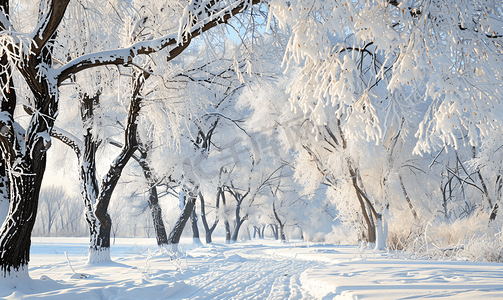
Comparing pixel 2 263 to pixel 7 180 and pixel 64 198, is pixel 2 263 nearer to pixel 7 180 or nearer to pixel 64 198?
pixel 7 180

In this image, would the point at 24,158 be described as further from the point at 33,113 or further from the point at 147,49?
the point at 147,49

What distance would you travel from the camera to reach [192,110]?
9.20 meters

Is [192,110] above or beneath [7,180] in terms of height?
above

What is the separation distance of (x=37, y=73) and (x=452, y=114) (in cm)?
647

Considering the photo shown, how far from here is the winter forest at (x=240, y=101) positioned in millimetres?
4664

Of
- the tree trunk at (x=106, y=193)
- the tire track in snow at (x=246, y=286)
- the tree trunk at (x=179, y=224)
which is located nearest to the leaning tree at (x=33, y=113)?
the tire track in snow at (x=246, y=286)

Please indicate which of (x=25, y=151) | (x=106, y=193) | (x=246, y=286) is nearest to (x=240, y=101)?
(x=106, y=193)

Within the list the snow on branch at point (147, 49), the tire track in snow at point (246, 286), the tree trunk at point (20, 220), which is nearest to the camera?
the snow on branch at point (147, 49)

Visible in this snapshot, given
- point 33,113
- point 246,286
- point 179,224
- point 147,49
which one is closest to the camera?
point 147,49

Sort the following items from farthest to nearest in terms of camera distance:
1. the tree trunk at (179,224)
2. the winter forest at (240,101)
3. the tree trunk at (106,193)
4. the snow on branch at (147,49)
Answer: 1. the tree trunk at (179,224)
2. the tree trunk at (106,193)
3. the snow on branch at (147,49)
4. the winter forest at (240,101)

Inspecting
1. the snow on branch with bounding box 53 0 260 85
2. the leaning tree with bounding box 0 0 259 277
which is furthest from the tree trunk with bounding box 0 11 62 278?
the snow on branch with bounding box 53 0 260 85

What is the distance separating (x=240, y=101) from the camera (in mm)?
18672

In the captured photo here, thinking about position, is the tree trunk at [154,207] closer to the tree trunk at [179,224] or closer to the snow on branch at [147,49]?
the tree trunk at [179,224]

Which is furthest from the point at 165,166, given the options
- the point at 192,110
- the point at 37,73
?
the point at 37,73
